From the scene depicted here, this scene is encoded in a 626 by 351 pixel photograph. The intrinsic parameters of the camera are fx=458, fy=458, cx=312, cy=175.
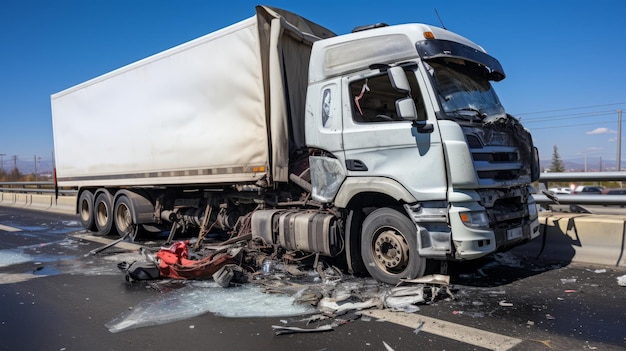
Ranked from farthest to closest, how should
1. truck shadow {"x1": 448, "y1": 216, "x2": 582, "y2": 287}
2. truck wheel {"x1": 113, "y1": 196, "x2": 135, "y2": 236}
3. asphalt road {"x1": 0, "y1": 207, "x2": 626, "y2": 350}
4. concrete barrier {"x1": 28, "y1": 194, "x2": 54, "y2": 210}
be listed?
concrete barrier {"x1": 28, "y1": 194, "x2": 54, "y2": 210} < truck wheel {"x1": 113, "y1": 196, "x2": 135, "y2": 236} < truck shadow {"x1": 448, "y1": 216, "x2": 582, "y2": 287} < asphalt road {"x1": 0, "y1": 207, "x2": 626, "y2": 350}

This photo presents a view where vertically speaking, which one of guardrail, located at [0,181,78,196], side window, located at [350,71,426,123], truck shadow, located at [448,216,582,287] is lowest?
truck shadow, located at [448,216,582,287]

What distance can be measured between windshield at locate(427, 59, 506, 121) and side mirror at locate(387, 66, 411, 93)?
0.35 metres

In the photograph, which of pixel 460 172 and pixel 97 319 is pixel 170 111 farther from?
pixel 460 172

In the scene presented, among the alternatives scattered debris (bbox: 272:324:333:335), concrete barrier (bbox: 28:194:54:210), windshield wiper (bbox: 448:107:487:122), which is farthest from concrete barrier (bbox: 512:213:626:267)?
concrete barrier (bbox: 28:194:54:210)

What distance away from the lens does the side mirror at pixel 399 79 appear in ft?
16.3

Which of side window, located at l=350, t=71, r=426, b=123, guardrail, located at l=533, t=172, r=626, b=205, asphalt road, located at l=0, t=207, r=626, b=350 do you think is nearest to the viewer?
asphalt road, located at l=0, t=207, r=626, b=350

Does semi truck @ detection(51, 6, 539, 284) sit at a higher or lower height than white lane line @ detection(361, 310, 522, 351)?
higher

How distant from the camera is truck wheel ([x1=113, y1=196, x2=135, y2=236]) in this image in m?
9.98

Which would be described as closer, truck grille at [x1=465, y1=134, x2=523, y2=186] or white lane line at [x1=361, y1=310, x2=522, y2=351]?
white lane line at [x1=361, y1=310, x2=522, y2=351]

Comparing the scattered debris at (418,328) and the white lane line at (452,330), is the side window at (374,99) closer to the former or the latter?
the white lane line at (452,330)

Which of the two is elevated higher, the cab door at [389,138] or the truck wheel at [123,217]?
the cab door at [389,138]

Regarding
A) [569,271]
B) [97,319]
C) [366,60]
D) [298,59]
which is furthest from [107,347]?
[569,271]

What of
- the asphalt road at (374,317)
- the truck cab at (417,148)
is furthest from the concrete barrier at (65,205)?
the truck cab at (417,148)

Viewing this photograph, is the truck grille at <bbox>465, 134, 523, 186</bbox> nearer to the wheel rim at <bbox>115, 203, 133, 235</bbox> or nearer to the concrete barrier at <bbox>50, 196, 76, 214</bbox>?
the wheel rim at <bbox>115, 203, 133, 235</bbox>
